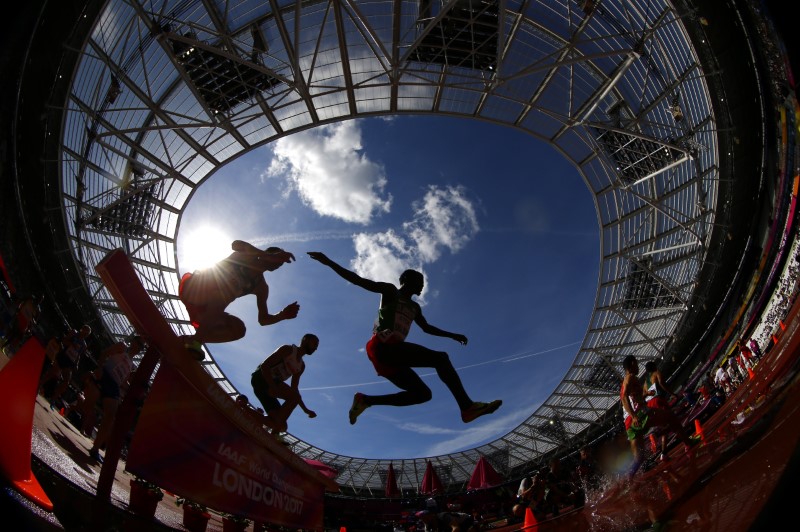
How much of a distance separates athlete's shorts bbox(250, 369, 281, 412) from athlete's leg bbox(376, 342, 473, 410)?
2062mm

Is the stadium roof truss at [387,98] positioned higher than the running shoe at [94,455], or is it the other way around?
the stadium roof truss at [387,98]

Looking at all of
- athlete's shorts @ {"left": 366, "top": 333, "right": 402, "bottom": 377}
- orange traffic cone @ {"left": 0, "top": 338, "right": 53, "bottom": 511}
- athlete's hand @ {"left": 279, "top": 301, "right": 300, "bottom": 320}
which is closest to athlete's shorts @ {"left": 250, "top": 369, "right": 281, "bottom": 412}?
athlete's hand @ {"left": 279, "top": 301, "right": 300, "bottom": 320}

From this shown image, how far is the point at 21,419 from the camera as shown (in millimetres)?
2148

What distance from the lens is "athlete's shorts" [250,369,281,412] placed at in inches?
217

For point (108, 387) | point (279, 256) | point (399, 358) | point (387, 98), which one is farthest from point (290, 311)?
point (387, 98)

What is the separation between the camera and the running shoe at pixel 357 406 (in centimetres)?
452

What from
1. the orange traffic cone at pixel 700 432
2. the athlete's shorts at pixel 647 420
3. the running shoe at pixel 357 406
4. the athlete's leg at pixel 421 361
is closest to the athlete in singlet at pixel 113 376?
the running shoe at pixel 357 406

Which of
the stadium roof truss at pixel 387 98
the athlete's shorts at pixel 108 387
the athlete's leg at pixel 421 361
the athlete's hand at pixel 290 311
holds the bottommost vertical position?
the athlete's leg at pixel 421 361

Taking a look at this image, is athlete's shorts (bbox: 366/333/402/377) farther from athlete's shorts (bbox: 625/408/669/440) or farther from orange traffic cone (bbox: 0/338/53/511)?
athlete's shorts (bbox: 625/408/669/440)

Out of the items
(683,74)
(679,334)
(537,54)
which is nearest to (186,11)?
(537,54)

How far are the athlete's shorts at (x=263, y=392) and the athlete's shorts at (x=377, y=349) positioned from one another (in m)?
2.01

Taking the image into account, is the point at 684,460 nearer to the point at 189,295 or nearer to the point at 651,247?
the point at 189,295

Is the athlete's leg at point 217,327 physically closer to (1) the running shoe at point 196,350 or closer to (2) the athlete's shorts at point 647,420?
(1) the running shoe at point 196,350

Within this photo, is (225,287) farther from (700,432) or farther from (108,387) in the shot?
(700,432)
